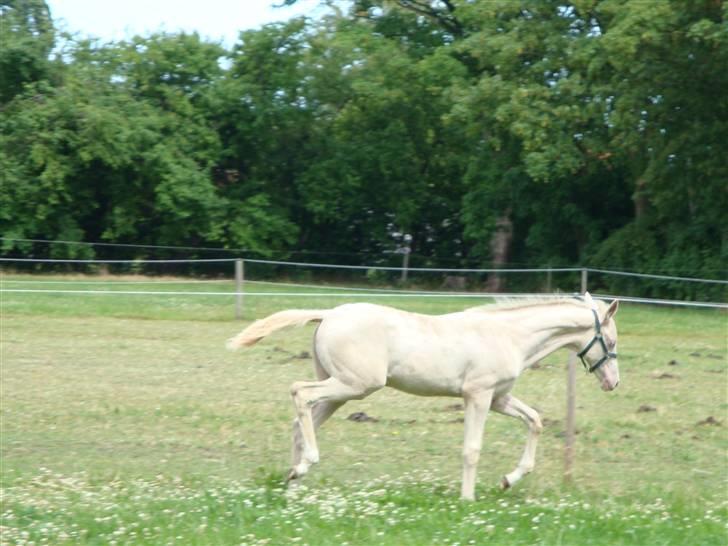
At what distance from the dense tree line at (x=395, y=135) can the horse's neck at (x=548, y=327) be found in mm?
14944

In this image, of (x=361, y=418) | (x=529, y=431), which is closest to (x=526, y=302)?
(x=529, y=431)

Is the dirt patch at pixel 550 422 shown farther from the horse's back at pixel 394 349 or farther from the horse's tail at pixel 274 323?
the horse's tail at pixel 274 323

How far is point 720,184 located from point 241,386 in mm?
15167

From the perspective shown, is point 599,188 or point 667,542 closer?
point 667,542

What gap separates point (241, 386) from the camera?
42.3 ft

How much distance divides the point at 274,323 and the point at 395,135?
1014 inches

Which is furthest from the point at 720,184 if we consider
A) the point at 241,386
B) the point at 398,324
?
the point at 398,324

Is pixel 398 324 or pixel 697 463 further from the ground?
pixel 398 324

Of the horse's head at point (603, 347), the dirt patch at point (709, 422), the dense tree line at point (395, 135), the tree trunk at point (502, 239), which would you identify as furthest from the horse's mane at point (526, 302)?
the tree trunk at point (502, 239)

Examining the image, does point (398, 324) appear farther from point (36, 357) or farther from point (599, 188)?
point (599, 188)

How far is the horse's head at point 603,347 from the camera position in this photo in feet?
26.6

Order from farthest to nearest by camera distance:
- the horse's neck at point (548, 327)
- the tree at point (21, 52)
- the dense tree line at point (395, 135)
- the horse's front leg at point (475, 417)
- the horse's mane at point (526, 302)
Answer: the tree at point (21, 52)
the dense tree line at point (395, 135)
the horse's mane at point (526, 302)
the horse's neck at point (548, 327)
the horse's front leg at point (475, 417)

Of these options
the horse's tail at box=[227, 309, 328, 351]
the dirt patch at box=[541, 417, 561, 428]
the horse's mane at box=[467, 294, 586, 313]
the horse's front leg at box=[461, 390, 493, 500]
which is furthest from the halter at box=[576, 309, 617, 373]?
the dirt patch at box=[541, 417, 561, 428]

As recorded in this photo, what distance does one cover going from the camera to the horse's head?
26.6 feet
